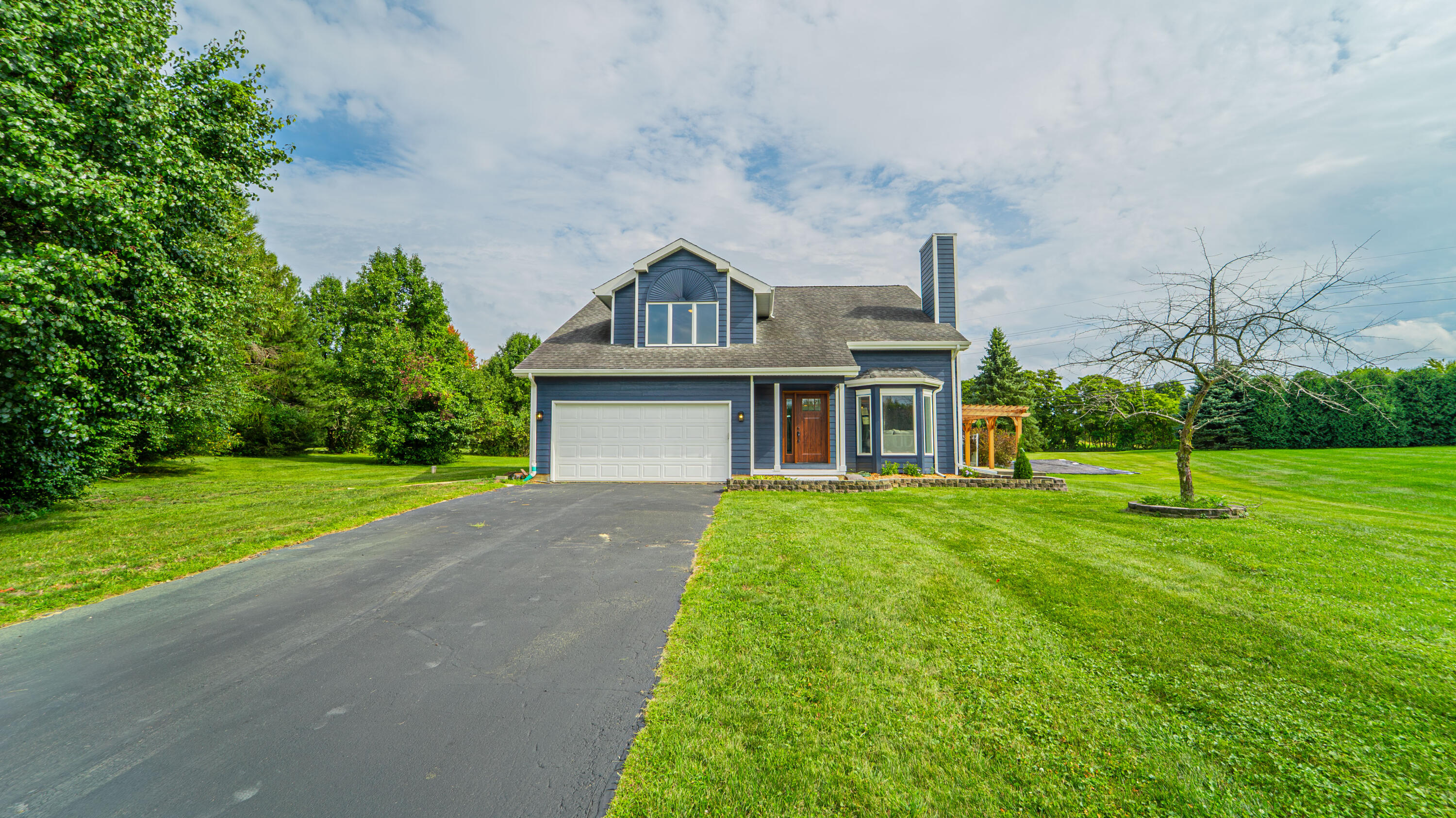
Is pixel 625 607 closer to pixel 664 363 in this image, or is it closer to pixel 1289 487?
pixel 664 363

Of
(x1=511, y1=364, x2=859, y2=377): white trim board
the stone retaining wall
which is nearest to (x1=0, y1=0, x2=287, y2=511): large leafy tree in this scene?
(x1=511, y1=364, x2=859, y2=377): white trim board

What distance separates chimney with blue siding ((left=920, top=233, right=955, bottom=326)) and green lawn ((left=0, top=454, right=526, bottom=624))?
13.8 metres

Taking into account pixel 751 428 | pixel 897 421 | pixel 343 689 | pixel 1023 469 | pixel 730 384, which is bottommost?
pixel 343 689

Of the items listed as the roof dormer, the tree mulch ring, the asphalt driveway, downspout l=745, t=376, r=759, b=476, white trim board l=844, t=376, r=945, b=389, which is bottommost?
the asphalt driveway

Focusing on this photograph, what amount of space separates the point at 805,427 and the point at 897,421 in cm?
254

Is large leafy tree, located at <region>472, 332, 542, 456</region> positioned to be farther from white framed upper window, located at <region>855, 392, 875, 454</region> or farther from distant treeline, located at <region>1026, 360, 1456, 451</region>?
distant treeline, located at <region>1026, 360, 1456, 451</region>

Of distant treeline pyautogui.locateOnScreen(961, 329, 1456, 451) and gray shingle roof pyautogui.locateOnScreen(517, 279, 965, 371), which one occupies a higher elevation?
gray shingle roof pyautogui.locateOnScreen(517, 279, 965, 371)

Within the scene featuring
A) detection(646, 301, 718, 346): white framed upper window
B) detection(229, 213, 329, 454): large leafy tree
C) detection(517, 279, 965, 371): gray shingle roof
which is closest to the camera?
detection(517, 279, 965, 371): gray shingle roof

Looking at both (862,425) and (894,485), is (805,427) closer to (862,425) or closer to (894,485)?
(862,425)

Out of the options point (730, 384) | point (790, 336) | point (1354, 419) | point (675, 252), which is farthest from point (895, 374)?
point (1354, 419)

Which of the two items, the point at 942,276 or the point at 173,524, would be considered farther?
the point at 942,276

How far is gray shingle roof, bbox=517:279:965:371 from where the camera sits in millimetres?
13281

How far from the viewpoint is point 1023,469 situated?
12281mm

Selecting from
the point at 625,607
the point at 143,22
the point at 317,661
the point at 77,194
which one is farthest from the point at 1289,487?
the point at 143,22
